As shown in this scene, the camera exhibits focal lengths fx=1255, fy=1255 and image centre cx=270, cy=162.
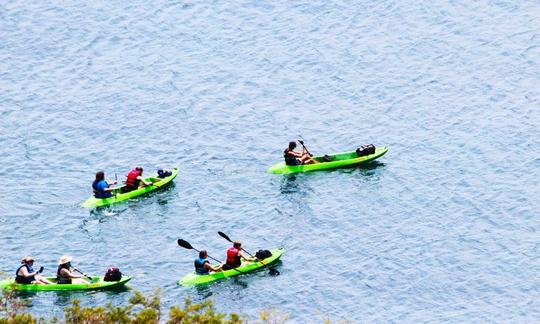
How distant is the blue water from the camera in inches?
2420

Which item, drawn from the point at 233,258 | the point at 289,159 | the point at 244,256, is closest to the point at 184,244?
the point at 233,258

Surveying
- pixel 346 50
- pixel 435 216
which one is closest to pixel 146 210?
pixel 435 216

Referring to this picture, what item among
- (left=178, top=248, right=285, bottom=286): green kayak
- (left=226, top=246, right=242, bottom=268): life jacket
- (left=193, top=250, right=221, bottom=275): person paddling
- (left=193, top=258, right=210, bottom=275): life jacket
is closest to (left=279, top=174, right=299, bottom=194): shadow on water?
(left=178, top=248, right=285, bottom=286): green kayak

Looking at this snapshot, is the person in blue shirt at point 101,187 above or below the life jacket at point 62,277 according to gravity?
above

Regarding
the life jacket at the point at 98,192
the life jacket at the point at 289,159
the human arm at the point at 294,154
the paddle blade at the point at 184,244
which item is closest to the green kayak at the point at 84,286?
the paddle blade at the point at 184,244

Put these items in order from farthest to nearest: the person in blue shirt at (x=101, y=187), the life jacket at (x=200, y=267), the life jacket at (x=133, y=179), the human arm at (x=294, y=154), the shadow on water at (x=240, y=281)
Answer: the human arm at (x=294, y=154) < the life jacket at (x=133, y=179) < the person in blue shirt at (x=101, y=187) < the life jacket at (x=200, y=267) < the shadow on water at (x=240, y=281)

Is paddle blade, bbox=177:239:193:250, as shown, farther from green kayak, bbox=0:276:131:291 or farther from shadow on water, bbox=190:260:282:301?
green kayak, bbox=0:276:131:291

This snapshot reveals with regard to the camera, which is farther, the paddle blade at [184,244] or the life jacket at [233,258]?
the paddle blade at [184,244]

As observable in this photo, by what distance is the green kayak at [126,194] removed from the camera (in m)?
69.2

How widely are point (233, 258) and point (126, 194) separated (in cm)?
1079

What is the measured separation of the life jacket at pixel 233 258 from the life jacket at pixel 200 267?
1.26 meters

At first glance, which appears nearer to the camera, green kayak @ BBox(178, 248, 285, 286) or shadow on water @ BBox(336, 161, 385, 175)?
green kayak @ BBox(178, 248, 285, 286)

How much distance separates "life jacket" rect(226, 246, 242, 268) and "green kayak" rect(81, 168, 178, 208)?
412 inches

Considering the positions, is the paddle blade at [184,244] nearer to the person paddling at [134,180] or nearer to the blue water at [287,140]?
the blue water at [287,140]
